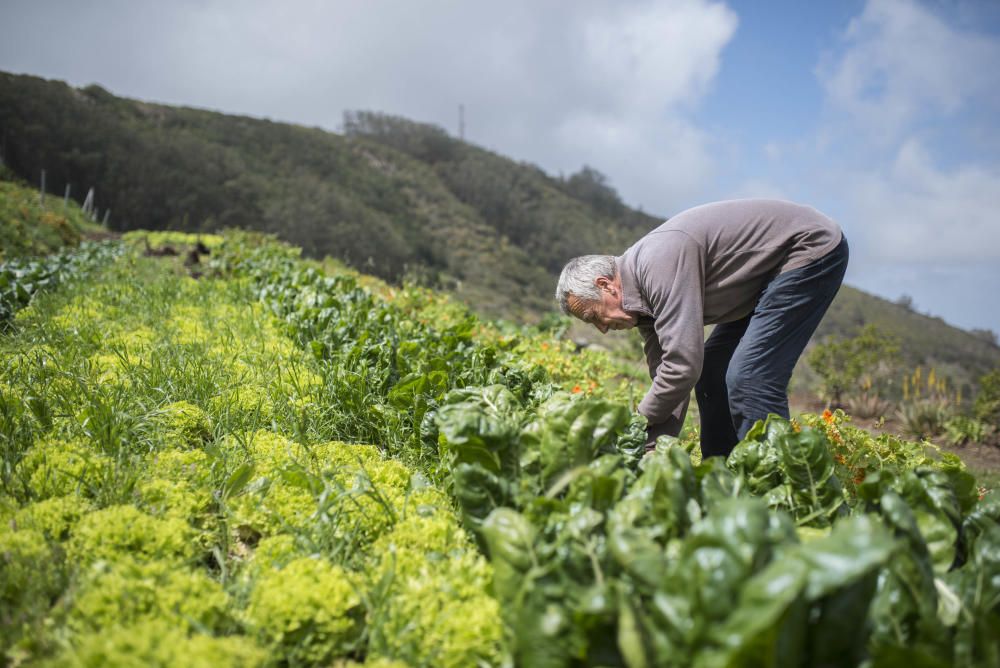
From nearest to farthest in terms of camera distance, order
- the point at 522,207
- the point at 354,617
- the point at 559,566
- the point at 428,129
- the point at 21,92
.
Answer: the point at 559,566 → the point at 354,617 → the point at 21,92 → the point at 522,207 → the point at 428,129

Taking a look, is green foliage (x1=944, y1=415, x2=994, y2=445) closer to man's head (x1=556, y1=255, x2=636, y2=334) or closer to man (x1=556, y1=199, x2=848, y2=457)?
man (x1=556, y1=199, x2=848, y2=457)

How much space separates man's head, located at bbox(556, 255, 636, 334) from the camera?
9.07 ft

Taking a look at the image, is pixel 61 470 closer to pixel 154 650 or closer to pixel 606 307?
pixel 154 650

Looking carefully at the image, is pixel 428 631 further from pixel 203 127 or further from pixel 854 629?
pixel 203 127

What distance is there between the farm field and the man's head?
0.48m

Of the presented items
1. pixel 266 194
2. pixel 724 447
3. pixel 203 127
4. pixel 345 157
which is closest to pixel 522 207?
pixel 345 157

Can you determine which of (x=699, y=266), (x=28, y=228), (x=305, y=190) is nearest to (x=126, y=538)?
(x=699, y=266)

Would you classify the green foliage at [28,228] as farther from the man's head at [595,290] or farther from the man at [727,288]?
the man at [727,288]

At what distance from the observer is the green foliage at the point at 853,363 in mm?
8914

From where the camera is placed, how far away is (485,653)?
136cm

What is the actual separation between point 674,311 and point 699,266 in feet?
0.93

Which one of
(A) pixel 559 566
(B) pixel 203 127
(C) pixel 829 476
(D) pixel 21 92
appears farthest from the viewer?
(B) pixel 203 127

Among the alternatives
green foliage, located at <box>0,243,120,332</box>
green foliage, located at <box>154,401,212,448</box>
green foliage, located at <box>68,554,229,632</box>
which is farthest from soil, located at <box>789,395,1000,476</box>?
green foliage, located at <box>0,243,120,332</box>

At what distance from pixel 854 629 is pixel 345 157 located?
37.8 meters
